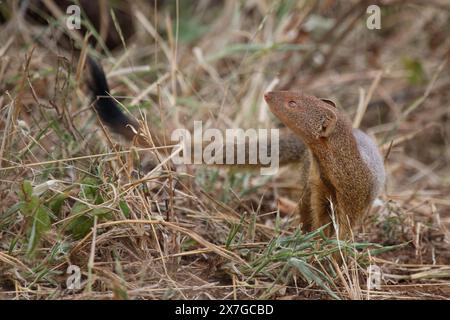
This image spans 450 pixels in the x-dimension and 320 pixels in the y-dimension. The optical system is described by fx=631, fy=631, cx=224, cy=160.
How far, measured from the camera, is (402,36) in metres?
4.76

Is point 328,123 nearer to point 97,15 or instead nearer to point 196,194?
point 196,194

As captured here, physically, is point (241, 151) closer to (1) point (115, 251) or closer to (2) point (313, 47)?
(1) point (115, 251)

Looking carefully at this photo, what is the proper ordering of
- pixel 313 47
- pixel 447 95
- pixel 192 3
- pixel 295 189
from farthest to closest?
pixel 192 3, pixel 447 95, pixel 313 47, pixel 295 189

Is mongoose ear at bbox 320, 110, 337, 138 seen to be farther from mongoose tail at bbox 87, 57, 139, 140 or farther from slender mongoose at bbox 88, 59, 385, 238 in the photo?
mongoose tail at bbox 87, 57, 139, 140

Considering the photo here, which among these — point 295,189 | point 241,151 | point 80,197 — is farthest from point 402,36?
point 80,197

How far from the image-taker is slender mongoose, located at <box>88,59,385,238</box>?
7.80ft

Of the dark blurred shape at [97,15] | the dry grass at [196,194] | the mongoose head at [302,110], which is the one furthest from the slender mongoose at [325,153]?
the dark blurred shape at [97,15]

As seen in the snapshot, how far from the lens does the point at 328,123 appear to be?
234 centimetres

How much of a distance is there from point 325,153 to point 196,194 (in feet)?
2.06

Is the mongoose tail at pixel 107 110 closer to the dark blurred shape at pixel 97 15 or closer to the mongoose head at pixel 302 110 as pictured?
the mongoose head at pixel 302 110

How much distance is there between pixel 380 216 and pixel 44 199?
4.81 ft

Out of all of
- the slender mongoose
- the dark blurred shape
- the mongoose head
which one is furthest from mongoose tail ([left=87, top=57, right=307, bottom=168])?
the dark blurred shape

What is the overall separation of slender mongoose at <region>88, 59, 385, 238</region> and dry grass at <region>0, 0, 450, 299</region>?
0.13 m

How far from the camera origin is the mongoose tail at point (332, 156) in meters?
2.37
